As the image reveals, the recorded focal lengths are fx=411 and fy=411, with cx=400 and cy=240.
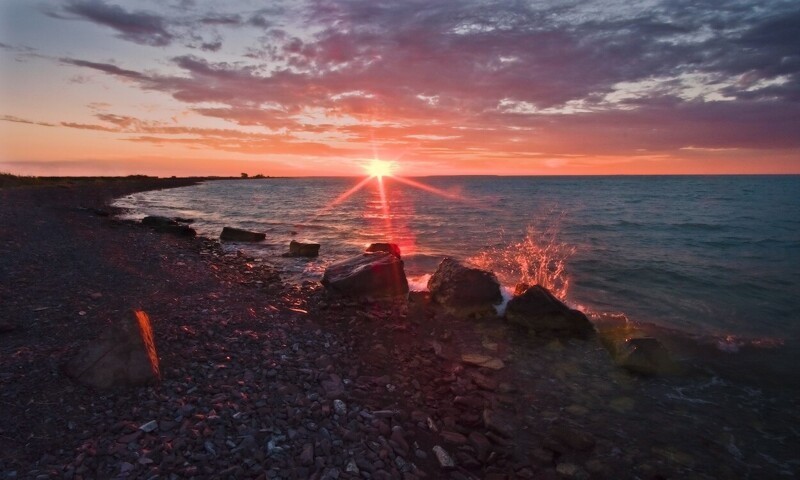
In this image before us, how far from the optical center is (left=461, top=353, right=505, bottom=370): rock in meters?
10.7

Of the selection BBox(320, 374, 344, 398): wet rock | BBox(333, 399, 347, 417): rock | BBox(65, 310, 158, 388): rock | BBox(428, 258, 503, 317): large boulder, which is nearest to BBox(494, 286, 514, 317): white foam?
BBox(428, 258, 503, 317): large boulder

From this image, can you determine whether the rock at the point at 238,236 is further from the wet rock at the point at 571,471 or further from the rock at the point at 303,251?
the wet rock at the point at 571,471

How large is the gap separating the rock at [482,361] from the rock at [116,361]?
7252 millimetres

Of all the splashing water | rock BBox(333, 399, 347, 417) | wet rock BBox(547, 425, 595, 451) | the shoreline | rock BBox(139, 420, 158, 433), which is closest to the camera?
the shoreline

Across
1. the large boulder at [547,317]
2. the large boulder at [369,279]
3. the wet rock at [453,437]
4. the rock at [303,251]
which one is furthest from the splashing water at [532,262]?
the wet rock at [453,437]

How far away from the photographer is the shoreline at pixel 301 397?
236 inches

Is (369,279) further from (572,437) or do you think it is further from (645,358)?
(572,437)

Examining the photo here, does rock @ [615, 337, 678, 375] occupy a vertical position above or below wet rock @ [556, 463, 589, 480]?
above

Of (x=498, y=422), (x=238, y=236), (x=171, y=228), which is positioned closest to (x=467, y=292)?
(x=498, y=422)

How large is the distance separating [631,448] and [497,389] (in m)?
2.81

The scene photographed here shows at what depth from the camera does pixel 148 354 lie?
747 centimetres

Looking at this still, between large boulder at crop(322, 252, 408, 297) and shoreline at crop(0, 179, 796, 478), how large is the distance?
1125 mm

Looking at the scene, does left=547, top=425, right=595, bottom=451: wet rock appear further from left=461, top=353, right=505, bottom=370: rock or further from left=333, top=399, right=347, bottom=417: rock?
left=333, top=399, right=347, bottom=417: rock

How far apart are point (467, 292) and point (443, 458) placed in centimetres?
850
